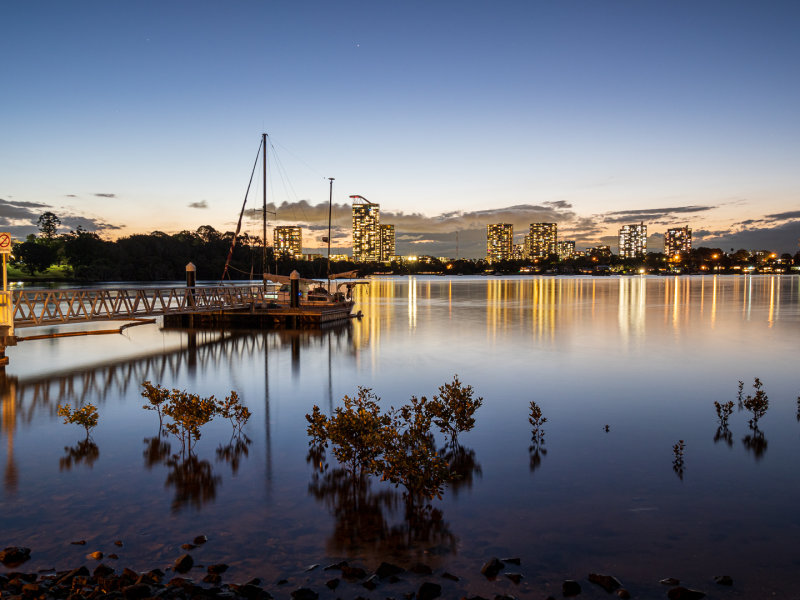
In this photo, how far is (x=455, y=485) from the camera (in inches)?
360

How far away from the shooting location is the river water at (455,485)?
6.60 meters

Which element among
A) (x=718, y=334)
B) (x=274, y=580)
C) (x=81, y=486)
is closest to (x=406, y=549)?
(x=274, y=580)

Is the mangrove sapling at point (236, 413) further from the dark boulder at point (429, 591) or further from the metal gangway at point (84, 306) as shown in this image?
the metal gangway at point (84, 306)

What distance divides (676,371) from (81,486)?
20.7 m

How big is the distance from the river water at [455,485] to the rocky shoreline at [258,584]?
83 mm

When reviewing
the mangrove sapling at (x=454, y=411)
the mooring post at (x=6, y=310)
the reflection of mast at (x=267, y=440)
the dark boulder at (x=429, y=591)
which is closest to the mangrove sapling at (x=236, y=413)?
the reflection of mast at (x=267, y=440)

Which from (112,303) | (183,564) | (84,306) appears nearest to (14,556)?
(183,564)

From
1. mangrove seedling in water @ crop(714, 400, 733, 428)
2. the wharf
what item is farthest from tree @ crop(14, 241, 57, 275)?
mangrove seedling in water @ crop(714, 400, 733, 428)

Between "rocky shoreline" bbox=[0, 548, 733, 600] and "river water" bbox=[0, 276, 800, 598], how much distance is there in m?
0.08

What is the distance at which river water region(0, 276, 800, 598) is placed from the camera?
21.6ft

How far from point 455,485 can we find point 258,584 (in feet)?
13.4

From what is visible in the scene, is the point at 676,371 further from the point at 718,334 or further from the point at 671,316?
the point at 671,316

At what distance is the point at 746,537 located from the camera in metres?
7.27

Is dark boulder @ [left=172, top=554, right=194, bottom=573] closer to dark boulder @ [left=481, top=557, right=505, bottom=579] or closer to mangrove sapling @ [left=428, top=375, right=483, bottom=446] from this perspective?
dark boulder @ [left=481, top=557, right=505, bottom=579]
